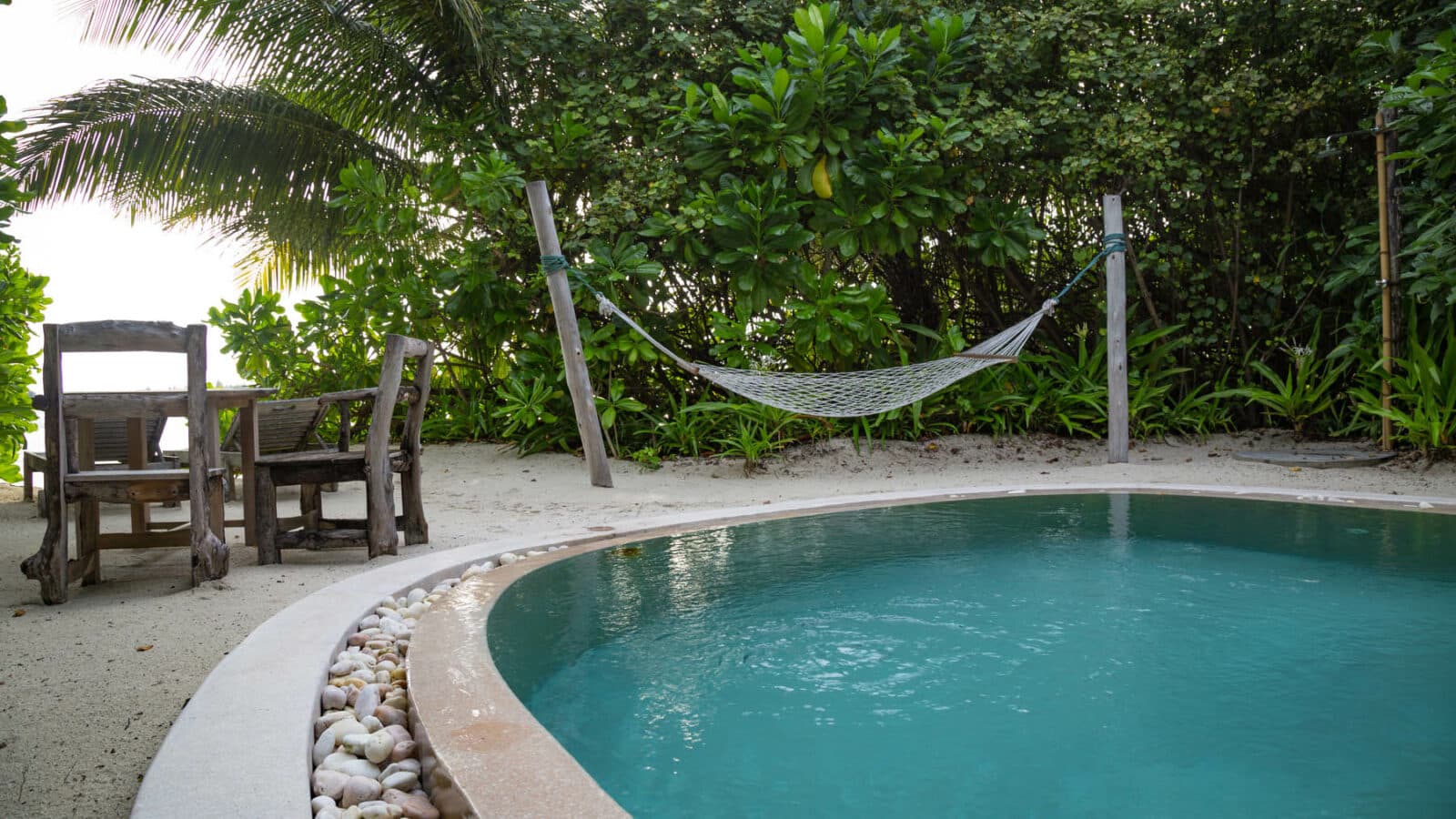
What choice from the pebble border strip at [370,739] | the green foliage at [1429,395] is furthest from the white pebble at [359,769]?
the green foliage at [1429,395]

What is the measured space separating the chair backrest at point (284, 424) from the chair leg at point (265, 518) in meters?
0.41

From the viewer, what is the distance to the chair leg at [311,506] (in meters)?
3.29

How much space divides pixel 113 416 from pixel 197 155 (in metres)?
3.87

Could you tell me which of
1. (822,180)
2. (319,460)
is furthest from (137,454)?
(822,180)

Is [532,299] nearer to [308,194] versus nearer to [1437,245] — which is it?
[308,194]

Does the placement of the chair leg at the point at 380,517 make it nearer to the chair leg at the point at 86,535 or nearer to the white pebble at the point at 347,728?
the chair leg at the point at 86,535

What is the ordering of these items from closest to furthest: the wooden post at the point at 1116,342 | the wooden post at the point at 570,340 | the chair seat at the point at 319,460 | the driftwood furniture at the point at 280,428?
the chair seat at the point at 319,460 → the driftwood furniture at the point at 280,428 → the wooden post at the point at 570,340 → the wooden post at the point at 1116,342

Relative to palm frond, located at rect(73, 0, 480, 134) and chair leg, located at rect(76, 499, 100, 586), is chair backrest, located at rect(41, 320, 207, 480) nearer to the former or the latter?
chair leg, located at rect(76, 499, 100, 586)

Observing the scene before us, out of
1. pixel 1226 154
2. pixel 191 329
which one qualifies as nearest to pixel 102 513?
pixel 191 329

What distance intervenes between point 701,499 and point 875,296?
166cm

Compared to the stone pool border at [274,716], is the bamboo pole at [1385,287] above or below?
above

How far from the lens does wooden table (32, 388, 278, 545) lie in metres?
2.34

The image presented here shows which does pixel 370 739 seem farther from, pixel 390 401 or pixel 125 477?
pixel 390 401

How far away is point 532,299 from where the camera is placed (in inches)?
220
